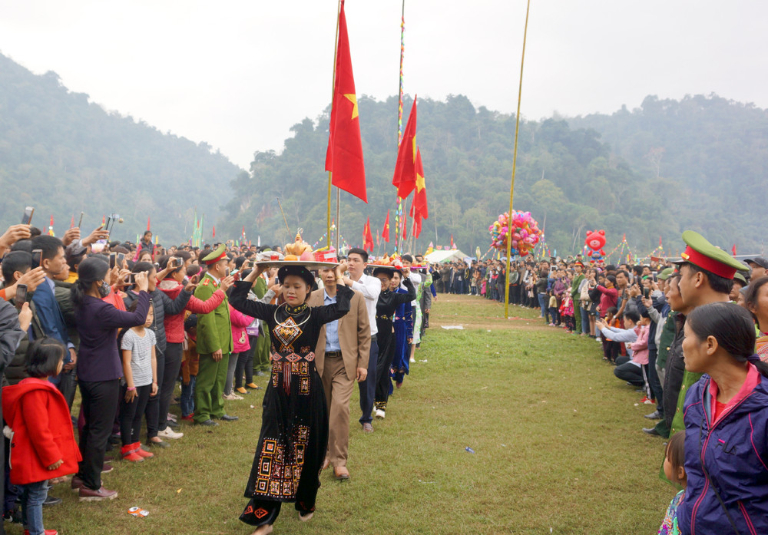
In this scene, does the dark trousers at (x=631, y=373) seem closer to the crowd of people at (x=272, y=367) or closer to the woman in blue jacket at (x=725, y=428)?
the crowd of people at (x=272, y=367)

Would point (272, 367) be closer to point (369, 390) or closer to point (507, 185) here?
point (369, 390)

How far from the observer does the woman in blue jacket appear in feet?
6.66

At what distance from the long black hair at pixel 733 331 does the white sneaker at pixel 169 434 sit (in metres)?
5.21

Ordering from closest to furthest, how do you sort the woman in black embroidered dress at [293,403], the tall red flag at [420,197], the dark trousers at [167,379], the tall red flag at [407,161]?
the woman in black embroidered dress at [293,403], the dark trousers at [167,379], the tall red flag at [407,161], the tall red flag at [420,197]

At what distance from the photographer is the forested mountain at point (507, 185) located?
69.4 m

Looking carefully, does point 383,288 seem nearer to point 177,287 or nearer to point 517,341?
point 177,287

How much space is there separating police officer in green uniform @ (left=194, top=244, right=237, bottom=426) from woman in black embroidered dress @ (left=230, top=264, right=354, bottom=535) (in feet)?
7.14

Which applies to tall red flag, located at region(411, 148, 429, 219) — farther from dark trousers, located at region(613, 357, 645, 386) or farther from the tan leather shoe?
the tan leather shoe

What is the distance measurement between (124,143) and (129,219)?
3484 centimetres

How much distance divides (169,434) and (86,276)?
235 cm

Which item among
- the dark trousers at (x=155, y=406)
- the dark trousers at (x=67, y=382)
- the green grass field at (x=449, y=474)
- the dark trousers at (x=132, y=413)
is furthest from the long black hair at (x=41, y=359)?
the dark trousers at (x=155, y=406)

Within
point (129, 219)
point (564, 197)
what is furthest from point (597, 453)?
point (129, 219)

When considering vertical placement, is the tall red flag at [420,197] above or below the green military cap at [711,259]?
above

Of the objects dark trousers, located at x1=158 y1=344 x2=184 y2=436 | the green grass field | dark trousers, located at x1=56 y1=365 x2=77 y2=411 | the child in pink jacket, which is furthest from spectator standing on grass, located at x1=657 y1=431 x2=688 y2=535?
the child in pink jacket
